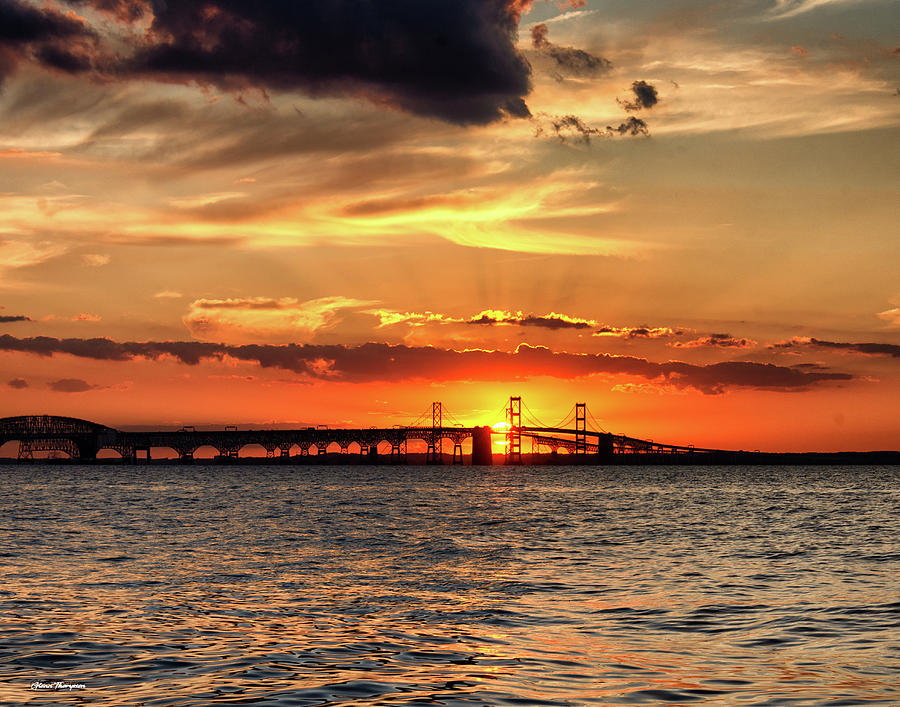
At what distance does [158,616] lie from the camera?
887 inches

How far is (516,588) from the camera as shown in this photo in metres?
28.7

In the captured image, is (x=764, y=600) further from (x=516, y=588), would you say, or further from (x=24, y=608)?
(x=24, y=608)

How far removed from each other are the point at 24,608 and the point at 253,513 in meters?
47.0

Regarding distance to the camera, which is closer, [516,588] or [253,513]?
[516,588]

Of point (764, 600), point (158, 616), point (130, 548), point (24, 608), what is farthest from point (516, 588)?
point (130, 548)

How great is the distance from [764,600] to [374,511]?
4901 cm

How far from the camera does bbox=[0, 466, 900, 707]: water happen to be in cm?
1542

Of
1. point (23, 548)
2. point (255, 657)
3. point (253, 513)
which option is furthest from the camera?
point (253, 513)

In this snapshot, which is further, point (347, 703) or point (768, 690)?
point (768, 690)

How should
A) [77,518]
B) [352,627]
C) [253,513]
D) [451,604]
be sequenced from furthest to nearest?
1. [253,513]
2. [77,518]
3. [451,604]
4. [352,627]

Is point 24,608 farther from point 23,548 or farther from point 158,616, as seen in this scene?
point 23,548

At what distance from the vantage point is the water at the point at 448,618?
15.4 metres

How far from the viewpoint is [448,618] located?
23.1 metres

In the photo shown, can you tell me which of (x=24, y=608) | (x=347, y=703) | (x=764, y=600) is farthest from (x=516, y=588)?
(x=347, y=703)
